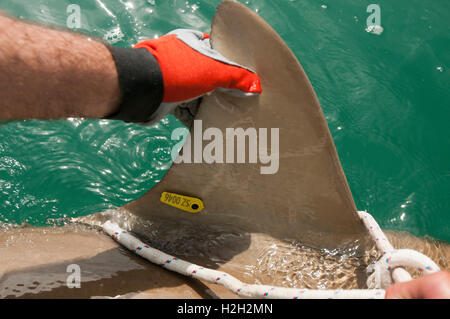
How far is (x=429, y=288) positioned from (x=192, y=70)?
1.09m

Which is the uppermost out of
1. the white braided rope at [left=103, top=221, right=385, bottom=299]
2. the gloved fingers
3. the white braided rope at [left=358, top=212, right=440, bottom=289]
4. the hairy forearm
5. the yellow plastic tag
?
the gloved fingers

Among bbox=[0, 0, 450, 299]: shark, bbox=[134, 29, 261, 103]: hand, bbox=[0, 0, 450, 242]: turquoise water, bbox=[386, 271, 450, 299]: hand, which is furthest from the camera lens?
bbox=[0, 0, 450, 242]: turquoise water

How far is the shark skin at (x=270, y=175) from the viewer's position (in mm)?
1597

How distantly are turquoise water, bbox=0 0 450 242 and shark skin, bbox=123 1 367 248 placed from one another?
1.04 meters

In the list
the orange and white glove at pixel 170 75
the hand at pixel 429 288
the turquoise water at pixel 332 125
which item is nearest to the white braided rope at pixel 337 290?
the hand at pixel 429 288

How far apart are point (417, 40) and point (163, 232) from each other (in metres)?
3.10

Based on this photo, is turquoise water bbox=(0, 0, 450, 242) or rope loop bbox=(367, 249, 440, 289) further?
turquoise water bbox=(0, 0, 450, 242)

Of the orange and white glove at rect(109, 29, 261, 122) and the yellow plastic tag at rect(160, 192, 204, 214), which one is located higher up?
the orange and white glove at rect(109, 29, 261, 122)

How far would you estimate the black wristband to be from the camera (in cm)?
128

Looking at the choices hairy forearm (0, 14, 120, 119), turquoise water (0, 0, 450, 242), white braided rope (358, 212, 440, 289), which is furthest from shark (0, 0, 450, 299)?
A: turquoise water (0, 0, 450, 242)

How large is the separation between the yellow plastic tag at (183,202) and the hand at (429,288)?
1007 mm

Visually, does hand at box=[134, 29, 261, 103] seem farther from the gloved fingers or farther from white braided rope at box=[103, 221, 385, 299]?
white braided rope at box=[103, 221, 385, 299]
